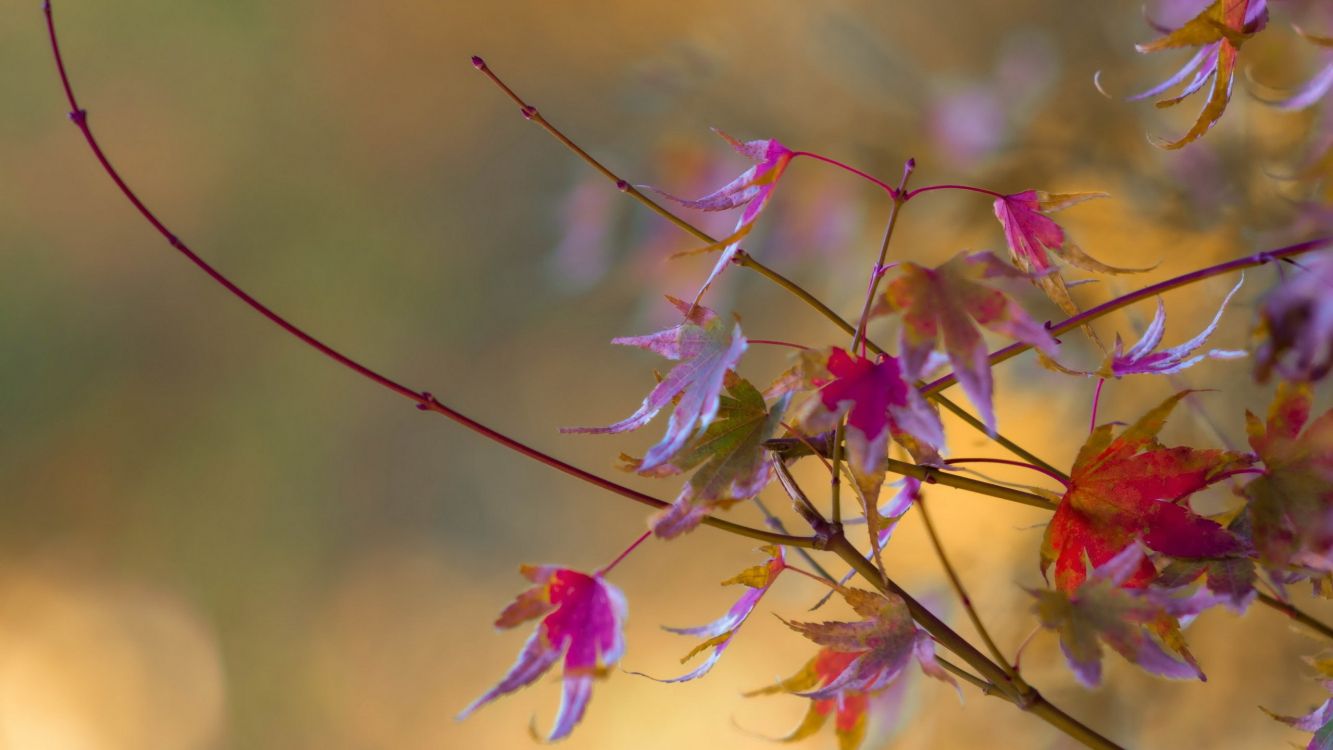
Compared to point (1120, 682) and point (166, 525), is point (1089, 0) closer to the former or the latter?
point (1120, 682)

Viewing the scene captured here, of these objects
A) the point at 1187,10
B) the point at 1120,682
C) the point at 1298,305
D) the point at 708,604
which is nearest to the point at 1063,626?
the point at 1298,305

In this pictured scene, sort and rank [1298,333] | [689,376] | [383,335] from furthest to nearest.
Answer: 1. [383,335]
2. [689,376]
3. [1298,333]

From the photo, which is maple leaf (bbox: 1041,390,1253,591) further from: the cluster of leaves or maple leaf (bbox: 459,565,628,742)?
maple leaf (bbox: 459,565,628,742)

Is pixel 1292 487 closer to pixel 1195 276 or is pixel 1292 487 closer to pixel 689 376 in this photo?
pixel 1195 276

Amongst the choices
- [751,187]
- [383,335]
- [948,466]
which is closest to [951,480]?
[948,466]

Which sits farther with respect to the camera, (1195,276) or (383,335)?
(383,335)
